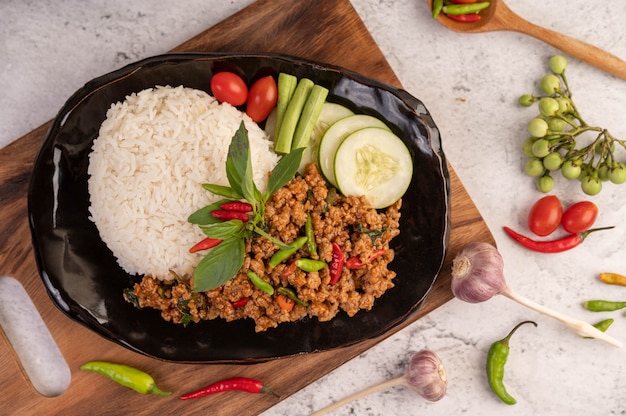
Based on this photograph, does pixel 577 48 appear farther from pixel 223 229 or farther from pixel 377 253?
pixel 223 229

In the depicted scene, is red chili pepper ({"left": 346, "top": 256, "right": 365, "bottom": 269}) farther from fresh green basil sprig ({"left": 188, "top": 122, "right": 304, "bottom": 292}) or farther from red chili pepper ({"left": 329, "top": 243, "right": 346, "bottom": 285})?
fresh green basil sprig ({"left": 188, "top": 122, "right": 304, "bottom": 292})

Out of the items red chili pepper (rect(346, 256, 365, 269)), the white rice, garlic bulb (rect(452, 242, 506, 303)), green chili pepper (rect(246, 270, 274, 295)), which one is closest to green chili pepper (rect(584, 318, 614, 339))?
garlic bulb (rect(452, 242, 506, 303))

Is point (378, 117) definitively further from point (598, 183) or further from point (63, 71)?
point (63, 71)

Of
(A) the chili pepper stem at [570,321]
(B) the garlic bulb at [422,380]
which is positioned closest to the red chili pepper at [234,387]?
(B) the garlic bulb at [422,380]

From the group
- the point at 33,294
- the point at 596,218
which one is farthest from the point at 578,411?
the point at 33,294

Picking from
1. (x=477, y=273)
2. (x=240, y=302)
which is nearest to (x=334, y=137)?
(x=240, y=302)

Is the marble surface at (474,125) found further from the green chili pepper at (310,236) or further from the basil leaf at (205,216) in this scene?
the basil leaf at (205,216)
